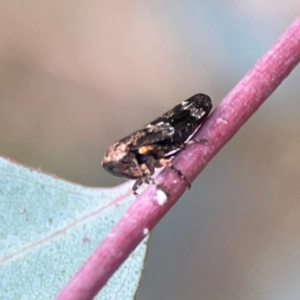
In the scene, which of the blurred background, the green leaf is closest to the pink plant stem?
the green leaf

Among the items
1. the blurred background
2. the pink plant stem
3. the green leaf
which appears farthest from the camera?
the blurred background

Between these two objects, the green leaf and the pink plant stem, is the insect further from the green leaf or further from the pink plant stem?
the green leaf

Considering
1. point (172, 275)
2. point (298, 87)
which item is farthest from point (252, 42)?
point (172, 275)

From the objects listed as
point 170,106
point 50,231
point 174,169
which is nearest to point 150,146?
point 174,169

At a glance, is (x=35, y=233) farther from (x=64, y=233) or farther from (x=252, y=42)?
(x=252, y=42)

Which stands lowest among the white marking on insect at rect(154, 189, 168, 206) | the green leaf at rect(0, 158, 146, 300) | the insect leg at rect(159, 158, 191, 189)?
the green leaf at rect(0, 158, 146, 300)

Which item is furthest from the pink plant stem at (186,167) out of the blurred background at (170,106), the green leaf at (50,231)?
the blurred background at (170,106)

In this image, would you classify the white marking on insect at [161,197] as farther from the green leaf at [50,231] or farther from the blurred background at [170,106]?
the blurred background at [170,106]
